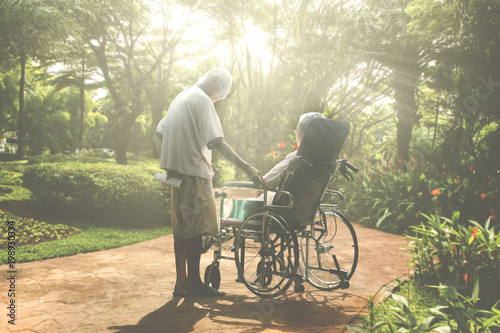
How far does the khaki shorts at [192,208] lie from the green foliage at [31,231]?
3.24 m

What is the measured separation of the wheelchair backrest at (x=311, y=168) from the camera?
3258mm

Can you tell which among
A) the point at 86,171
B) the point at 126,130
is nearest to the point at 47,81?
the point at 126,130

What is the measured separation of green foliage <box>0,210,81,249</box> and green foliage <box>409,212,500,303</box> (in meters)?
5.06

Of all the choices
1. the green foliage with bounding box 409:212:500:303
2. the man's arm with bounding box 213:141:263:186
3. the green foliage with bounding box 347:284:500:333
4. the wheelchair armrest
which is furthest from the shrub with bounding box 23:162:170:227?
the green foliage with bounding box 347:284:500:333

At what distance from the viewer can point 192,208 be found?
10.6ft

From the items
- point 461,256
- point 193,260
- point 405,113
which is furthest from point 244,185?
point 405,113

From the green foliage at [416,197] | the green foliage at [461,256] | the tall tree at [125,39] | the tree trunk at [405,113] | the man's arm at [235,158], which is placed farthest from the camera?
the tall tree at [125,39]

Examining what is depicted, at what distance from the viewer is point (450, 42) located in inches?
458

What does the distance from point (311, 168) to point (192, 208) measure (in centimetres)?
105

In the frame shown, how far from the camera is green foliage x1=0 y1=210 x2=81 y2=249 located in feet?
18.2

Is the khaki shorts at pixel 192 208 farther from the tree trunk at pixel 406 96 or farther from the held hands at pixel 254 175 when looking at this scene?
the tree trunk at pixel 406 96

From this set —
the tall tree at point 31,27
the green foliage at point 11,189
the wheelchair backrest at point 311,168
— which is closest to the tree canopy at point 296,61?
the tall tree at point 31,27

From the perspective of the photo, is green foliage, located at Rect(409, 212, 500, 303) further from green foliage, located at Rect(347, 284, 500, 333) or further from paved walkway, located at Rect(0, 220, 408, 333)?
green foliage, located at Rect(347, 284, 500, 333)

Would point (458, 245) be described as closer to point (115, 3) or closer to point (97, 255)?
point (97, 255)
